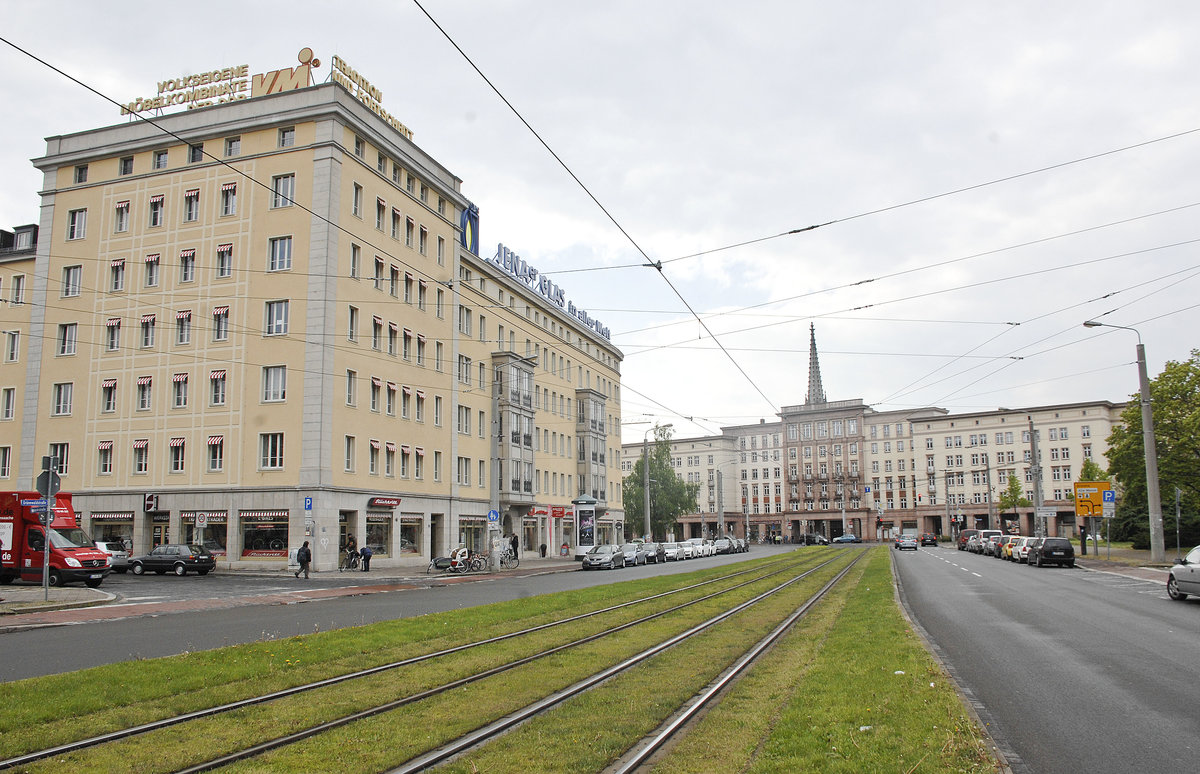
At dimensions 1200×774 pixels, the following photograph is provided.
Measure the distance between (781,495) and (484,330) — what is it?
278ft

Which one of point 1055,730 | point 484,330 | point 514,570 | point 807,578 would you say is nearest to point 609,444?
point 484,330

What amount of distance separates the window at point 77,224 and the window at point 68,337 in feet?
15.8

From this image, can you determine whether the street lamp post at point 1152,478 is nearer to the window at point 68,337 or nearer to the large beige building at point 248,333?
the large beige building at point 248,333

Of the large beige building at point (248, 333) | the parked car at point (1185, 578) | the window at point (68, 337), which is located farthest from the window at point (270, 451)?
the parked car at point (1185, 578)

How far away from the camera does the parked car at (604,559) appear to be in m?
46.4

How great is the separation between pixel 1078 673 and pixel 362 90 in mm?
43118

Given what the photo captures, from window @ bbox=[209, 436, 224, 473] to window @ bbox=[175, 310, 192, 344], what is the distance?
5.44 m

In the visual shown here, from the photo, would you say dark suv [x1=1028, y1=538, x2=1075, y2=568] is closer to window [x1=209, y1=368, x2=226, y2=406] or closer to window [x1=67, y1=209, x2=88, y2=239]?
window [x1=209, y1=368, x2=226, y2=406]

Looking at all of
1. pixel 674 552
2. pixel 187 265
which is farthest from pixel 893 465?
pixel 187 265

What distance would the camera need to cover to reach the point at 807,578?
29844mm

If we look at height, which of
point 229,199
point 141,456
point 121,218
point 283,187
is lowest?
point 141,456

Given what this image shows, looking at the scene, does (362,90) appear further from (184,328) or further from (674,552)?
(674,552)

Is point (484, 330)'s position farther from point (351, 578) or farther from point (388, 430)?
point (351, 578)

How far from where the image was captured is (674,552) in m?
61.2
